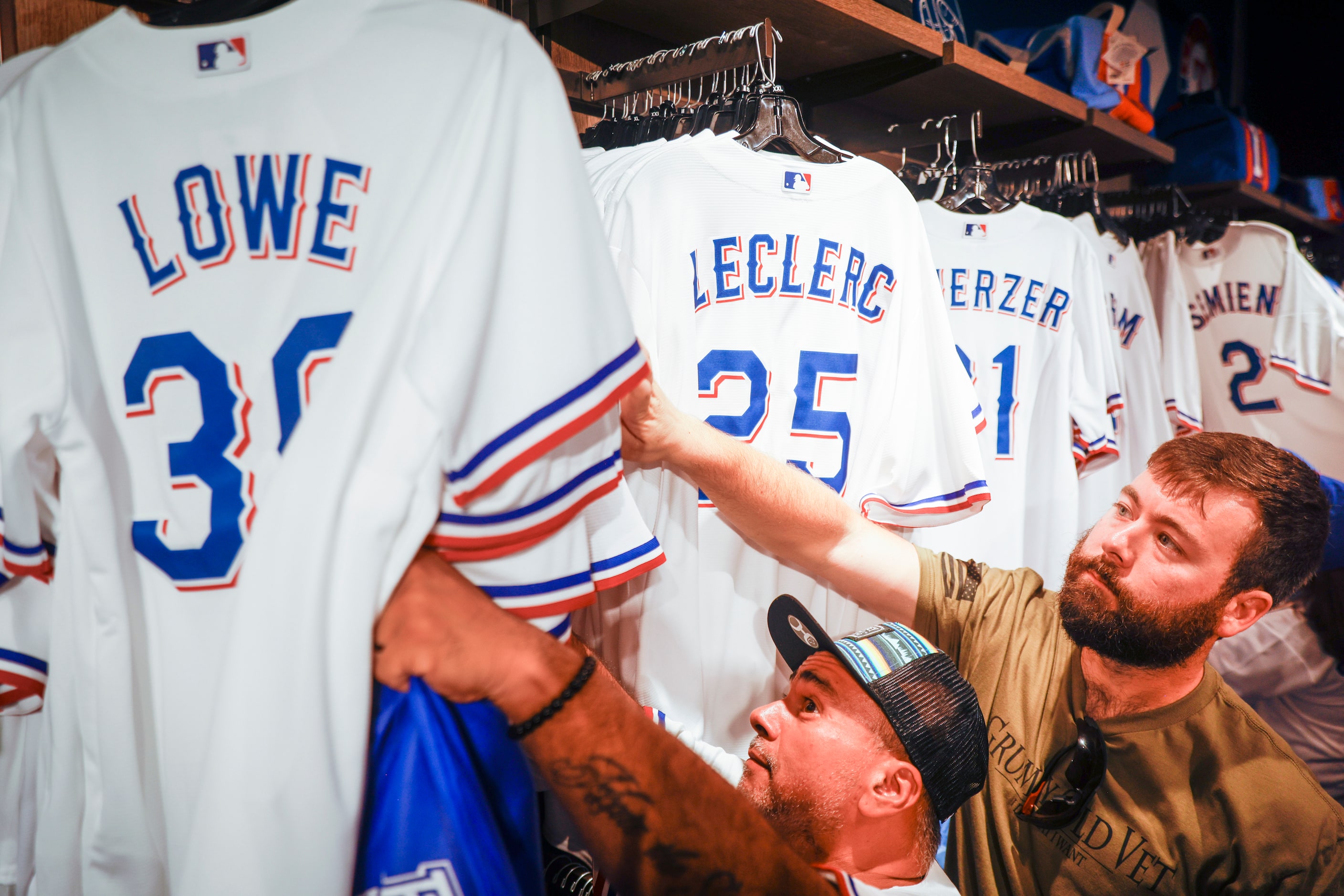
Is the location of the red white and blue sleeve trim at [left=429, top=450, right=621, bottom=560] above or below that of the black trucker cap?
above

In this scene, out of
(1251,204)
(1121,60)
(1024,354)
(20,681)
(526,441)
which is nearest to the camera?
(526,441)

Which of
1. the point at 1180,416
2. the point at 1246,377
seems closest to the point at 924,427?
the point at 1180,416

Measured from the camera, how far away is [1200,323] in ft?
8.51

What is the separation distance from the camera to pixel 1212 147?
2754mm

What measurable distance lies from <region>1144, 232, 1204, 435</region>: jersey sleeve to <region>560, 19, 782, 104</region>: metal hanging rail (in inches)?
62.7

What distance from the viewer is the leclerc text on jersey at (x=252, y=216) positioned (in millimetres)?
703

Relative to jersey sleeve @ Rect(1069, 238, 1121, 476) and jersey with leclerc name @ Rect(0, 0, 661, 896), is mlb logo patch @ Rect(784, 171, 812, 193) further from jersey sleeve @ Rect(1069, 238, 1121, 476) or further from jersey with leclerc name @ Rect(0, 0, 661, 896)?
jersey sleeve @ Rect(1069, 238, 1121, 476)

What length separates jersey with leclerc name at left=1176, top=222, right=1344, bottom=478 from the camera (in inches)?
98.1

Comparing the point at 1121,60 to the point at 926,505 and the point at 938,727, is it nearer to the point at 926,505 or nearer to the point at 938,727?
the point at 926,505

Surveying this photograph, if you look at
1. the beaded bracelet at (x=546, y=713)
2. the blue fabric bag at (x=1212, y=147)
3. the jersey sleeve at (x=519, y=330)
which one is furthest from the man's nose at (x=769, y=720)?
the blue fabric bag at (x=1212, y=147)

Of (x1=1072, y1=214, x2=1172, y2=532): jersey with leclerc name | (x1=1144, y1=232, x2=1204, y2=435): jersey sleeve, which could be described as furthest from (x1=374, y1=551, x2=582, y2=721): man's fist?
(x1=1144, y1=232, x2=1204, y2=435): jersey sleeve

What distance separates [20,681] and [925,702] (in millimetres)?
899

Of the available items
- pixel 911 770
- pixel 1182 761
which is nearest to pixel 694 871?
pixel 911 770

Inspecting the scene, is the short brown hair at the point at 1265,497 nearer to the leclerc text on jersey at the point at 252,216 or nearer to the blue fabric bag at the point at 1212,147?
the leclerc text on jersey at the point at 252,216
